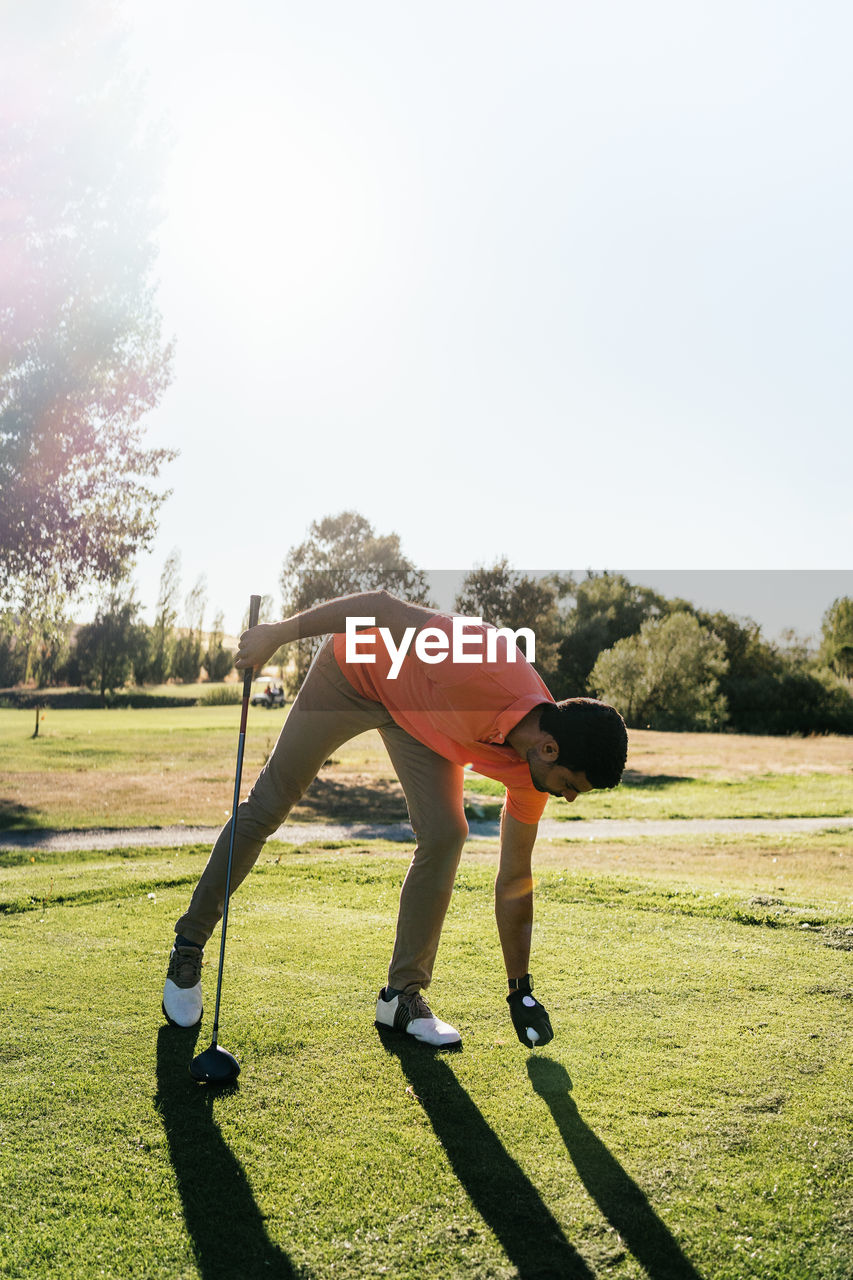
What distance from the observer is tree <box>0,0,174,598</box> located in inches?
620

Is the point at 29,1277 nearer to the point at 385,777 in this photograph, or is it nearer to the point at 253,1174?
the point at 253,1174

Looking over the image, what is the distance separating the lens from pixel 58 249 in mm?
16234

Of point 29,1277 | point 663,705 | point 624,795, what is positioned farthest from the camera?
point 663,705

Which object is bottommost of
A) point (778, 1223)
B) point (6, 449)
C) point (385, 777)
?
point (385, 777)

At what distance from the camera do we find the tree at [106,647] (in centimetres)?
4428

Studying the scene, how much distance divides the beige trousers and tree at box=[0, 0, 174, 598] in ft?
46.8

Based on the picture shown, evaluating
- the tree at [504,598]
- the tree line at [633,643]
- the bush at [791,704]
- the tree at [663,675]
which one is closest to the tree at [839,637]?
the tree line at [633,643]

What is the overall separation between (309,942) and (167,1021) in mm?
1108

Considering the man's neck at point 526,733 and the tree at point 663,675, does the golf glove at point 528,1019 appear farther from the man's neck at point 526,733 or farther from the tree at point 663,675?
the tree at point 663,675

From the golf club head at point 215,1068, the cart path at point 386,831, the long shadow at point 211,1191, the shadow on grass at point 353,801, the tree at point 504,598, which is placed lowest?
the shadow on grass at point 353,801

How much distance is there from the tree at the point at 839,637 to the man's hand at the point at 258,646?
42598 millimetres

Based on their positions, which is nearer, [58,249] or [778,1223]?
[778,1223]

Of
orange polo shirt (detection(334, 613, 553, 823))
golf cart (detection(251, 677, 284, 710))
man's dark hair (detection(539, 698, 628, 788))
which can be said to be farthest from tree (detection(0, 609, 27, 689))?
man's dark hair (detection(539, 698, 628, 788))

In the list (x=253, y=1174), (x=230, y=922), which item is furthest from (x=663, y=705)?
(x=253, y=1174)
